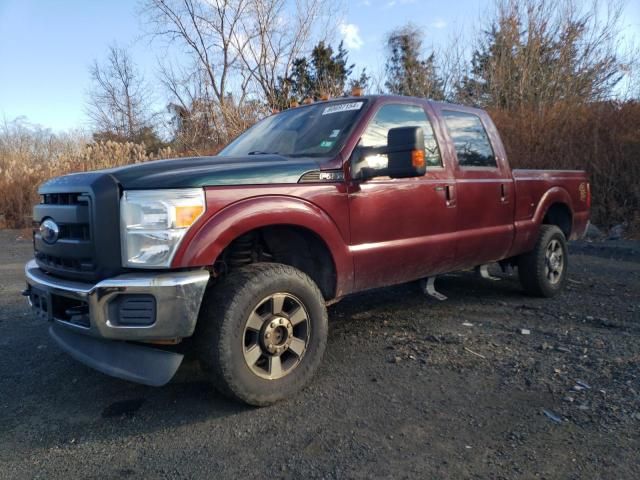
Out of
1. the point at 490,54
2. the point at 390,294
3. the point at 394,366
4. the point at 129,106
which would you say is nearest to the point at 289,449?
the point at 394,366

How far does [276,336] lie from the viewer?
307cm

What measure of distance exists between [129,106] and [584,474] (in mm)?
35771

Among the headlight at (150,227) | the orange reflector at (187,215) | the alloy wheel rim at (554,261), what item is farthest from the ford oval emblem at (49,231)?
the alloy wheel rim at (554,261)

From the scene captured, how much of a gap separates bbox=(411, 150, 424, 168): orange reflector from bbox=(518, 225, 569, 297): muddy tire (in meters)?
2.59

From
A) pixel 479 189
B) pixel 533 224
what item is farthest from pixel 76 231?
pixel 533 224

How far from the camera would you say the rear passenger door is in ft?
14.4

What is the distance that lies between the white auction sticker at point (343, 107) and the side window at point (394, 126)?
6.9 inches

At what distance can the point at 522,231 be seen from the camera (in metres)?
5.06

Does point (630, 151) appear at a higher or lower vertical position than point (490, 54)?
lower

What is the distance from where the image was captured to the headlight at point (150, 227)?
8.79 feet

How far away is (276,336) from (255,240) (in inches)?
27.7

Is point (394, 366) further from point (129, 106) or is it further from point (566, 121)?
point (129, 106)

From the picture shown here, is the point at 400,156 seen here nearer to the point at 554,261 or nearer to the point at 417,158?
the point at 417,158

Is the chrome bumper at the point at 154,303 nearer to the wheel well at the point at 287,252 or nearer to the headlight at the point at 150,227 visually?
the headlight at the point at 150,227
